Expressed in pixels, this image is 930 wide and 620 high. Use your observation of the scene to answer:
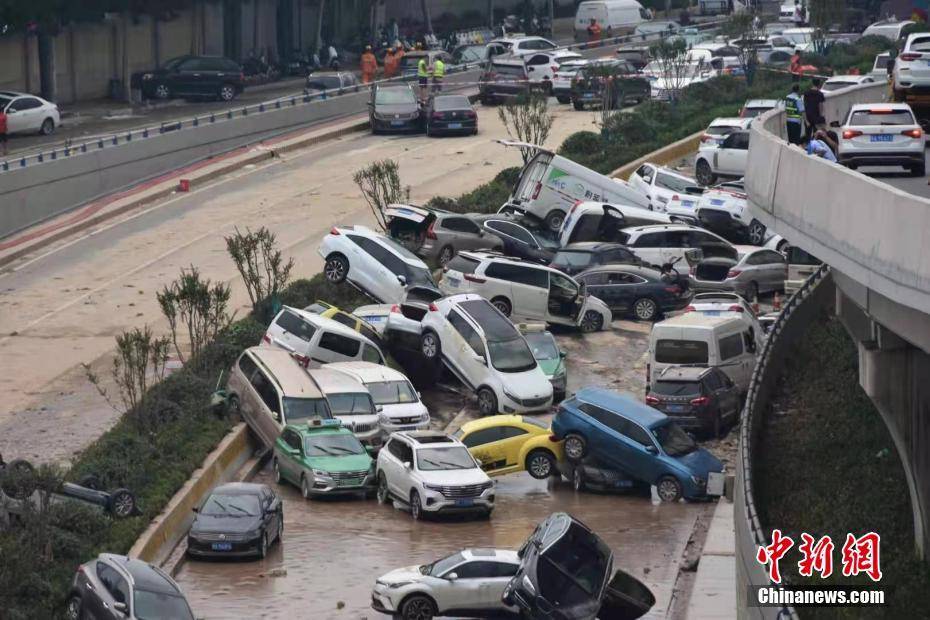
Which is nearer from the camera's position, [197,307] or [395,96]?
[197,307]

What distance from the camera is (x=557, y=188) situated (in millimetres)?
44281

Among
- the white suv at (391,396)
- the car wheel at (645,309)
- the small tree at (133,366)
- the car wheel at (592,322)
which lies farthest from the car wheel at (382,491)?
the car wheel at (645,309)

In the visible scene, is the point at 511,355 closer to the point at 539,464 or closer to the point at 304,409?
the point at 539,464

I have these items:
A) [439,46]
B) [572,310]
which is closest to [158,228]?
[572,310]

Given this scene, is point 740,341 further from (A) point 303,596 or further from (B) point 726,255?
(A) point 303,596

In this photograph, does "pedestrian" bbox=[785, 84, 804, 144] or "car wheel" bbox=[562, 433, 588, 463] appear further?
"car wheel" bbox=[562, 433, 588, 463]

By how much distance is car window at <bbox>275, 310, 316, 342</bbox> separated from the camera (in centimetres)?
3372

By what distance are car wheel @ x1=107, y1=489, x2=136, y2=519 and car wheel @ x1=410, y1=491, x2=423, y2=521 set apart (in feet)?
14.7

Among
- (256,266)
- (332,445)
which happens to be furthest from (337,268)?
(332,445)

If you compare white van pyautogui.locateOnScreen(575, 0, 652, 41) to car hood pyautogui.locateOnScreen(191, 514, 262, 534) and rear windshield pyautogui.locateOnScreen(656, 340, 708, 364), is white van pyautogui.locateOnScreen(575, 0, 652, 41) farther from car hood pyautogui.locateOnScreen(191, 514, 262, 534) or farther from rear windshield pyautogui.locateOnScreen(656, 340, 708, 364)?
car hood pyautogui.locateOnScreen(191, 514, 262, 534)

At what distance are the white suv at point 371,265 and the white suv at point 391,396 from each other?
183 inches

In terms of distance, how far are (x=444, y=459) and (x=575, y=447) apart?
8.00ft

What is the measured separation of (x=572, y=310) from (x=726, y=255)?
17.8 feet

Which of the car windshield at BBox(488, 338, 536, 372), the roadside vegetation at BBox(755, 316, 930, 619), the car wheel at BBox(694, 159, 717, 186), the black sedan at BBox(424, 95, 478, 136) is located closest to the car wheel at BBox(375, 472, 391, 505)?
the car windshield at BBox(488, 338, 536, 372)
